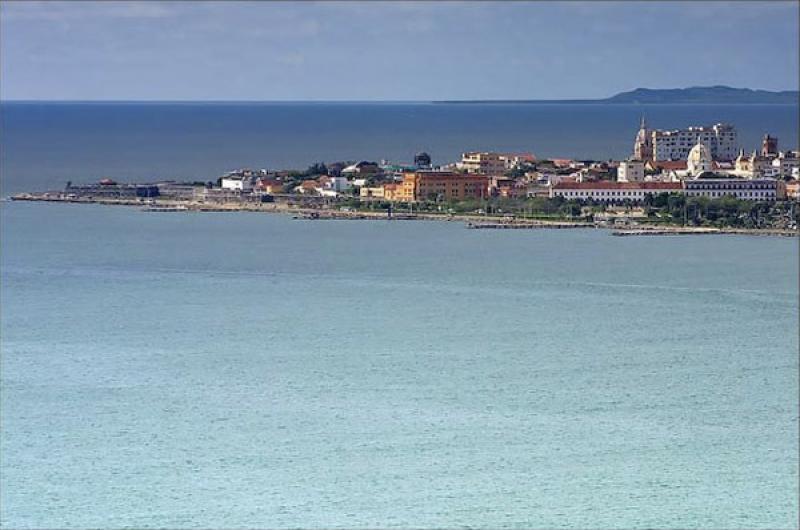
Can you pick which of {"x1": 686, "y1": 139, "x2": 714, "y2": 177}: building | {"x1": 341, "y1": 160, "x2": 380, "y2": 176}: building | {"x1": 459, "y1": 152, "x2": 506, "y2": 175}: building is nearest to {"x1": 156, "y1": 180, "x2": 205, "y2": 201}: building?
{"x1": 341, "y1": 160, "x2": 380, "y2": 176}: building

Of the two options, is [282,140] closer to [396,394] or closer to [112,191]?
[112,191]

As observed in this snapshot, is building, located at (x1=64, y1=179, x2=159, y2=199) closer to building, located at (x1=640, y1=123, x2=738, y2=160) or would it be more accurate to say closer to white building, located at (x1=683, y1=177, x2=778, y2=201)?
white building, located at (x1=683, y1=177, x2=778, y2=201)

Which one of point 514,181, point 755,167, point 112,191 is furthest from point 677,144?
point 112,191

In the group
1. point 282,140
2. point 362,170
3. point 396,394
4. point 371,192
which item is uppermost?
point 282,140

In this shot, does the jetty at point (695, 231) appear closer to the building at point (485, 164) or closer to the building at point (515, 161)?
the building at point (485, 164)

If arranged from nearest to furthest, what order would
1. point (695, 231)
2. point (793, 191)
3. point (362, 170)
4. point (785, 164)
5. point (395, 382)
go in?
point (395, 382), point (695, 231), point (793, 191), point (785, 164), point (362, 170)

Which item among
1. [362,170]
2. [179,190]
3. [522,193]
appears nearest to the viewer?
[522,193]

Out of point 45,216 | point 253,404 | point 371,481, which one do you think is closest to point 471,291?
point 253,404
